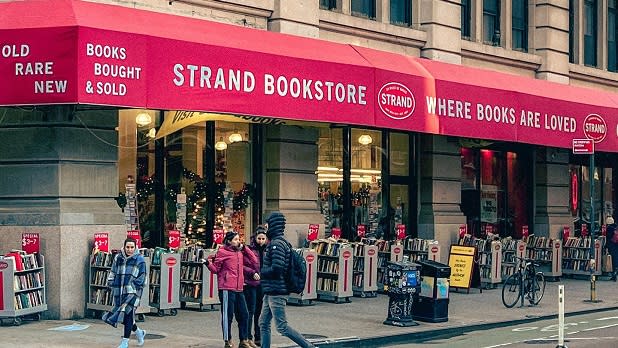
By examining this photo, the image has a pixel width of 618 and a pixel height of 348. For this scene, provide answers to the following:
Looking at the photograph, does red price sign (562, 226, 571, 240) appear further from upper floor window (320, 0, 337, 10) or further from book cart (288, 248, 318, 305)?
book cart (288, 248, 318, 305)

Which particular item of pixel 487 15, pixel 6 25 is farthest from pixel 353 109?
pixel 487 15

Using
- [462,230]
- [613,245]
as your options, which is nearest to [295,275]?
[462,230]

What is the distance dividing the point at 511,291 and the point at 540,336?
15.1 ft

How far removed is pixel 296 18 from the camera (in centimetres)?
2378

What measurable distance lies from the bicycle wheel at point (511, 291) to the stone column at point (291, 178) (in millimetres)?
4251

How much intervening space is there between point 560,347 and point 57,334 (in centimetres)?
756

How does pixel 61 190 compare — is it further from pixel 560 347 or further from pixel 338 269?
pixel 560 347

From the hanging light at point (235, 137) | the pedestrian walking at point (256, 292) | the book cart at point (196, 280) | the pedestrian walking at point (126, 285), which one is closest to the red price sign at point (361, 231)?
the hanging light at point (235, 137)

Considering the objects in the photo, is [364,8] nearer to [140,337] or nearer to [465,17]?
[465,17]

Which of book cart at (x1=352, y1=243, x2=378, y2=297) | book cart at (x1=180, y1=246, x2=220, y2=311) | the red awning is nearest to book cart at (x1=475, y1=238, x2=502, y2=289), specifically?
Answer: the red awning

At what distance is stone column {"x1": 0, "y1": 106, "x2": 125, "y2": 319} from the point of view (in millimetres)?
19125

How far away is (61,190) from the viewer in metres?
19.3

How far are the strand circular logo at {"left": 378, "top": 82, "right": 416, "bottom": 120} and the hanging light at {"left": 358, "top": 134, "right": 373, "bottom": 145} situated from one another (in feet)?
9.99

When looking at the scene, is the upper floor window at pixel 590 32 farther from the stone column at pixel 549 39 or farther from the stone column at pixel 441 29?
the stone column at pixel 441 29
